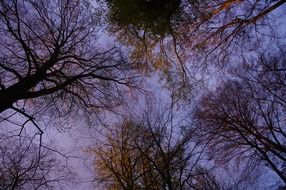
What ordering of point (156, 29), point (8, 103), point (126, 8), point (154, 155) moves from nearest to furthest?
point (8, 103) < point (126, 8) < point (156, 29) < point (154, 155)

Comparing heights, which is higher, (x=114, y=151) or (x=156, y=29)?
(x=156, y=29)

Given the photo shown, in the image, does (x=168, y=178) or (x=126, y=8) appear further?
(x=168, y=178)

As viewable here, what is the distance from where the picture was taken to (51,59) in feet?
23.5

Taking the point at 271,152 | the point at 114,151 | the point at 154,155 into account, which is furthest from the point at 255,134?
the point at 114,151

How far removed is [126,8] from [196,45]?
263 cm

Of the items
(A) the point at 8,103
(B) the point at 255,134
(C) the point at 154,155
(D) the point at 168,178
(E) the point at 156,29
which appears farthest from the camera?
(B) the point at 255,134

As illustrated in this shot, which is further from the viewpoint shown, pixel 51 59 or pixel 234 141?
pixel 234 141

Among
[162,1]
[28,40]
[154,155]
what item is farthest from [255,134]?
[28,40]

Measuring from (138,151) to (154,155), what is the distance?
2.06 feet

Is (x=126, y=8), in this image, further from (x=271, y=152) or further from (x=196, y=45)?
(x=271, y=152)

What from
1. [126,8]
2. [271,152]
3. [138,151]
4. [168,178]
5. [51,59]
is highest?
[126,8]

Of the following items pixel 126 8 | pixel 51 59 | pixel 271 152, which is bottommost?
pixel 271 152

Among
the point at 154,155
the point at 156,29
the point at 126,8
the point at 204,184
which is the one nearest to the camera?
the point at 126,8

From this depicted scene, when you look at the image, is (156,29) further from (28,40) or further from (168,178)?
(168,178)
